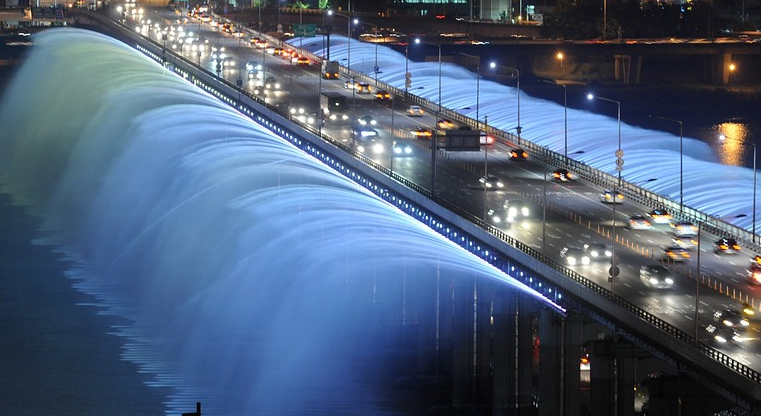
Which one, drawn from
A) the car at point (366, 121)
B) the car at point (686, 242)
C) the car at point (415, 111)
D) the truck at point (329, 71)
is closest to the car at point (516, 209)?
the car at point (686, 242)

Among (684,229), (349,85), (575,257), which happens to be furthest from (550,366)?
(349,85)

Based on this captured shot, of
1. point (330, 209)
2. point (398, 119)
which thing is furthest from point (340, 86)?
point (330, 209)

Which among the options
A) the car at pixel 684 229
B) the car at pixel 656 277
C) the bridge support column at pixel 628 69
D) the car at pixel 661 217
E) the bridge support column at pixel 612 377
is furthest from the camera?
the bridge support column at pixel 628 69

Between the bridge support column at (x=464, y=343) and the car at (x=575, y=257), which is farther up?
the car at (x=575, y=257)

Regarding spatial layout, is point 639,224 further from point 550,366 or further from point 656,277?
point 550,366

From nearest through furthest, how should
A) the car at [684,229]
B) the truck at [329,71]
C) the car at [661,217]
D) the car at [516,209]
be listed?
the car at [684,229]
the car at [516,209]
the car at [661,217]
the truck at [329,71]

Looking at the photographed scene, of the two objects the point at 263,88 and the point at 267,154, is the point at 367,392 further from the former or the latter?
the point at 263,88

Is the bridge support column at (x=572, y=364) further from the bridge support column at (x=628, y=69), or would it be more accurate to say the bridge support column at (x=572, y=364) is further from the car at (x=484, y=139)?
the bridge support column at (x=628, y=69)
